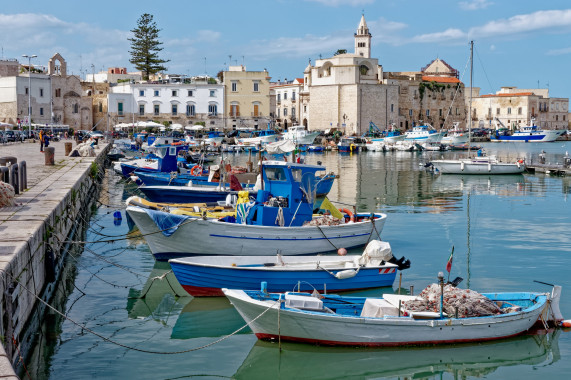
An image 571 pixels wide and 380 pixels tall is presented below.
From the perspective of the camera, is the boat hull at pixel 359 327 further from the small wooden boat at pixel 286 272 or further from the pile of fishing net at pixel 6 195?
the pile of fishing net at pixel 6 195

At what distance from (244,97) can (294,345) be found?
65.1m

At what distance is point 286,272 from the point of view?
1240 centimetres

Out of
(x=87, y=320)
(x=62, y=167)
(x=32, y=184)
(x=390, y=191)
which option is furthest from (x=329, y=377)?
(x=390, y=191)

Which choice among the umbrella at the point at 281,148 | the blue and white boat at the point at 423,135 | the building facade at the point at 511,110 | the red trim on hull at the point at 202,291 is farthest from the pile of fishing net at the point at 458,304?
the building facade at the point at 511,110

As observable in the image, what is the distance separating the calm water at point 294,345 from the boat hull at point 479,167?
13997 millimetres

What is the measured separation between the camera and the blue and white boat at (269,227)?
1484 cm

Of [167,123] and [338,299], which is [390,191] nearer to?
[338,299]

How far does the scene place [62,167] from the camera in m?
26.2

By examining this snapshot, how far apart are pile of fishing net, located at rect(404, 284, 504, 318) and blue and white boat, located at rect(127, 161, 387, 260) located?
5013mm

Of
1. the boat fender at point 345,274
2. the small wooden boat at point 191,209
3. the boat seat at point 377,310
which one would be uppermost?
the small wooden boat at point 191,209

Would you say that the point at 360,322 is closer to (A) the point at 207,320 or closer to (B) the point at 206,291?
(A) the point at 207,320

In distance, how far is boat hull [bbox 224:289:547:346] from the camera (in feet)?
33.2

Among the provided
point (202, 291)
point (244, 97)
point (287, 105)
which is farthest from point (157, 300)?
point (287, 105)

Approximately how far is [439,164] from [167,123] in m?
37.8
